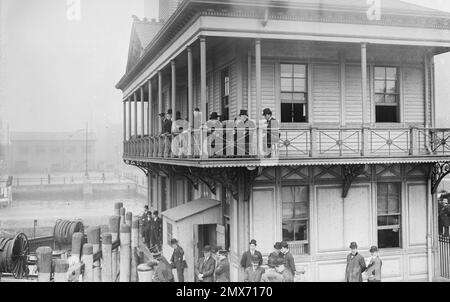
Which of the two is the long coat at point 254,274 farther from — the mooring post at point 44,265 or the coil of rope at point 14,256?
the coil of rope at point 14,256

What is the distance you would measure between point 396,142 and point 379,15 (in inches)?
173

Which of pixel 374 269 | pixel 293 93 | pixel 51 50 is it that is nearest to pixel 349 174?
pixel 293 93

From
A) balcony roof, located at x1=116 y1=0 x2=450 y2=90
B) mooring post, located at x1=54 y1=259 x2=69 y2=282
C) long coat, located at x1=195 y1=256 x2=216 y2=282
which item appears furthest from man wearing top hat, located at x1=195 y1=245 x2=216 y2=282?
balcony roof, located at x1=116 y1=0 x2=450 y2=90

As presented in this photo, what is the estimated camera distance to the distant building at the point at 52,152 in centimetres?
7069

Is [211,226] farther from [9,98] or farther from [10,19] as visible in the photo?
[10,19]

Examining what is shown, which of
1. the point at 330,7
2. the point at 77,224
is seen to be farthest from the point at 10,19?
the point at 77,224

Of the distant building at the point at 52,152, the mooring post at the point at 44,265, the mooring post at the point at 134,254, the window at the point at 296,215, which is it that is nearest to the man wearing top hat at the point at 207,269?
the window at the point at 296,215

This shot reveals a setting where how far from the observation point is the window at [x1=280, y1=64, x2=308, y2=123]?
15.7 meters

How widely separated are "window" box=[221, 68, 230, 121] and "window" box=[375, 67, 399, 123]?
17.0 ft

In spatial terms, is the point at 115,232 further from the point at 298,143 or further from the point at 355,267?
the point at 355,267

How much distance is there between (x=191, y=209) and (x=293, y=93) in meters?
5.12

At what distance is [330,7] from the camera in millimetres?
14281

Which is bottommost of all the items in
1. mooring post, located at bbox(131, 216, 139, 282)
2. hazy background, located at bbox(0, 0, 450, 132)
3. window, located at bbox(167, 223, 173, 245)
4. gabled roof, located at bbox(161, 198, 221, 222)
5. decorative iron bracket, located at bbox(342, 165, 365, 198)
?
mooring post, located at bbox(131, 216, 139, 282)

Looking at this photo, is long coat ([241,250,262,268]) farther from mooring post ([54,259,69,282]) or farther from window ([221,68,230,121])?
window ([221,68,230,121])
